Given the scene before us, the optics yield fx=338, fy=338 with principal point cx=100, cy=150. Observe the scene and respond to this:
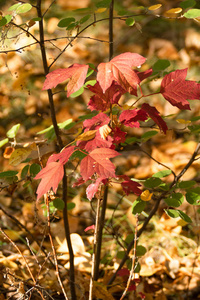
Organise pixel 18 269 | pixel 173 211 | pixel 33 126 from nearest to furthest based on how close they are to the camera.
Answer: pixel 173 211
pixel 18 269
pixel 33 126

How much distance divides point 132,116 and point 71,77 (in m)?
0.15

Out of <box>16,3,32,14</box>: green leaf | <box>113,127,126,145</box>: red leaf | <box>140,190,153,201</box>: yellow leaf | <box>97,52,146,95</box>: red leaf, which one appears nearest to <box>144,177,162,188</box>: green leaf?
<box>140,190,153,201</box>: yellow leaf

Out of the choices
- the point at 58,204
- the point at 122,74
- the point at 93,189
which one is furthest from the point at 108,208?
the point at 122,74

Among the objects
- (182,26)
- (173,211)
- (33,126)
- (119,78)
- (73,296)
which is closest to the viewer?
(119,78)

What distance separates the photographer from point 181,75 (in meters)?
0.71

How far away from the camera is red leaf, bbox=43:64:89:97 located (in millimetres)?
654

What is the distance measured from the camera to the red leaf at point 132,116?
70 centimetres

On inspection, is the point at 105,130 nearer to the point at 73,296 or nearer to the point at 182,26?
the point at 73,296

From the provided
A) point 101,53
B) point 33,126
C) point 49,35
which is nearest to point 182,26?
point 101,53

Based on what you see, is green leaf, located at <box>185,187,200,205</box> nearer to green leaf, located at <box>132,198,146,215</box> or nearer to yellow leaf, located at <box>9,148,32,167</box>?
green leaf, located at <box>132,198,146,215</box>

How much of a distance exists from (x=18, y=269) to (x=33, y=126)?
1219 millimetres

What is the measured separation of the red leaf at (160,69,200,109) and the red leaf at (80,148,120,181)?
0.18 metres

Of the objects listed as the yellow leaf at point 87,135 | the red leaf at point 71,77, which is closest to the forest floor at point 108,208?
the red leaf at point 71,77

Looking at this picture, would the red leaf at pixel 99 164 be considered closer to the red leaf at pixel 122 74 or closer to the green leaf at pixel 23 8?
the red leaf at pixel 122 74
